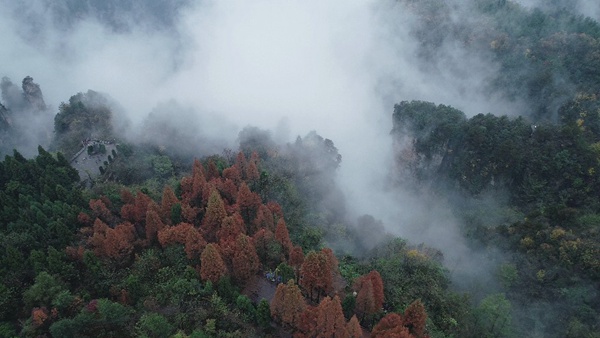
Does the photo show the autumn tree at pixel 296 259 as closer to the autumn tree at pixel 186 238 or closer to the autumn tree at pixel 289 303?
the autumn tree at pixel 289 303

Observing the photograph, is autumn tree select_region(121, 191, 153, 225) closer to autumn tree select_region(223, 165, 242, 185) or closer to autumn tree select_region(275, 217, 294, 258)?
autumn tree select_region(223, 165, 242, 185)

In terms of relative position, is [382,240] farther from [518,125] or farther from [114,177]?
[114,177]

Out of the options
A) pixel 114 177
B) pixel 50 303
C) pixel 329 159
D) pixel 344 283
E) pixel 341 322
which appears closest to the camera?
pixel 341 322

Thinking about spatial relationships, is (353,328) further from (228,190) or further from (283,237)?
(228,190)

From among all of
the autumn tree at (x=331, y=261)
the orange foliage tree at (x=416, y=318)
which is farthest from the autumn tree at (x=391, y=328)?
the autumn tree at (x=331, y=261)

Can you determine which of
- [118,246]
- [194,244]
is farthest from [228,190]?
[118,246]

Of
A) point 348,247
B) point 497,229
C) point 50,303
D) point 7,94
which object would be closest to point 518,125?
point 497,229

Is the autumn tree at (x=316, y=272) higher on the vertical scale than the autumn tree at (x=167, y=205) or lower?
lower
